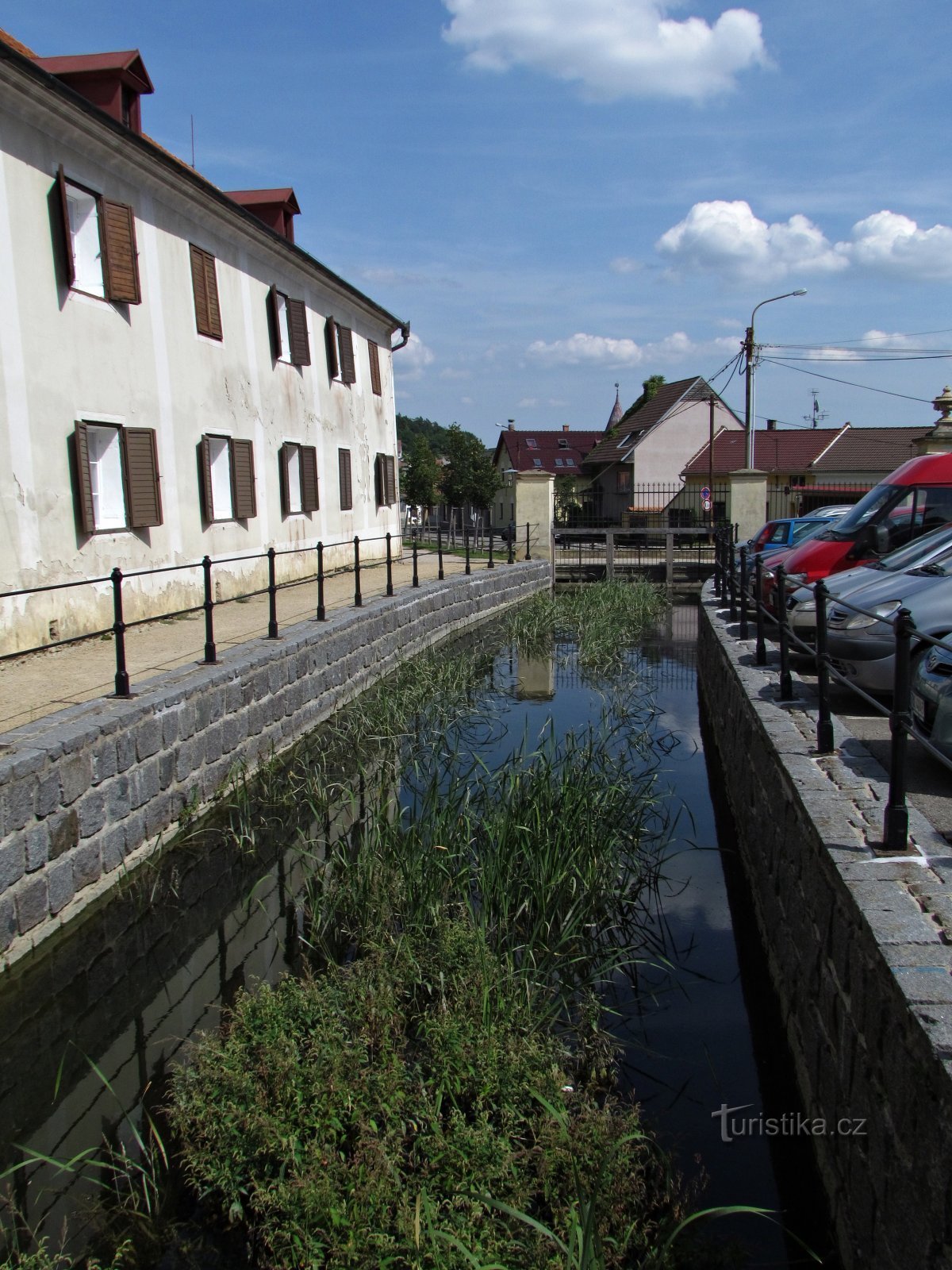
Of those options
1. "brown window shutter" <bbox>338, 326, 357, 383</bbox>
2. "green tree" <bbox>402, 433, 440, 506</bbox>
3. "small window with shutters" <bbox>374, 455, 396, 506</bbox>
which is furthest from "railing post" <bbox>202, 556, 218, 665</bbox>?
"green tree" <bbox>402, 433, 440, 506</bbox>

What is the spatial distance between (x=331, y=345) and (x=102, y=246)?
28.2 feet

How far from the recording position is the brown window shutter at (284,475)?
16.8 metres

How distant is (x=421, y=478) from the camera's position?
195 ft

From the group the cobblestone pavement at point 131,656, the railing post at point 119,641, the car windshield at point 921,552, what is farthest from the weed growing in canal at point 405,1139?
the car windshield at point 921,552

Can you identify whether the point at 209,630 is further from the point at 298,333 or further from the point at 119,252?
the point at 298,333

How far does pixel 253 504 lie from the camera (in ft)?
49.8

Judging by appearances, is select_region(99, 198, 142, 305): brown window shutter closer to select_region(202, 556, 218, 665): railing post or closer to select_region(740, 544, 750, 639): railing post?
select_region(202, 556, 218, 665): railing post

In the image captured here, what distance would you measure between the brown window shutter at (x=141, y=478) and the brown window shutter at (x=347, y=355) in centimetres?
893

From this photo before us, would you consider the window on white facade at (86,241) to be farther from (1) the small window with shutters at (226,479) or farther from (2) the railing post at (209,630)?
(2) the railing post at (209,630)

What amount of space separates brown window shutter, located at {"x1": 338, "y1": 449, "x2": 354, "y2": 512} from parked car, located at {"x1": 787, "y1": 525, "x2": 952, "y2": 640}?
41.1ft

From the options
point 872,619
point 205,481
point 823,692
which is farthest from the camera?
point 205,481

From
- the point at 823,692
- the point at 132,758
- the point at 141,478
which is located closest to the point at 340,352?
the point at 141,478

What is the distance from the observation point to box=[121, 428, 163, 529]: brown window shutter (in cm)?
1143
